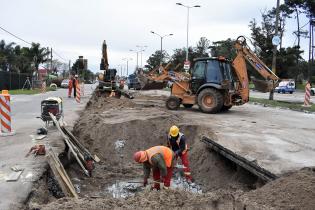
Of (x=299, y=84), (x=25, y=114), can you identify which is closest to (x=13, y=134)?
(x=25, y=114)

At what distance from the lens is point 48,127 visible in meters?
14.9

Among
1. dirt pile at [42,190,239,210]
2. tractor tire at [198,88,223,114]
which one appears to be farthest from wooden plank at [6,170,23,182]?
tractor tire at [198,88,223,114]

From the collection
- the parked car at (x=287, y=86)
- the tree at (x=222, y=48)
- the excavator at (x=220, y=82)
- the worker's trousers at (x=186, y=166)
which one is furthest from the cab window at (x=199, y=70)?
the tree at (x=222, y=48)

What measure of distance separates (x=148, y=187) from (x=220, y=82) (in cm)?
1164

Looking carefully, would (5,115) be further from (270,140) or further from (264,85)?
(264,85)

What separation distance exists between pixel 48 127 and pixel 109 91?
1503cm

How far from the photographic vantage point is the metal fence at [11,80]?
47784 mm

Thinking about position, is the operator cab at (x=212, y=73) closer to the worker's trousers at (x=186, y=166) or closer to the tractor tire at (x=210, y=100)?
the tractor tire at (x=210, y=100)

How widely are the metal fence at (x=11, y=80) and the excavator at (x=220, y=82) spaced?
31.3 m

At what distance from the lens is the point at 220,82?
1977 centimetres

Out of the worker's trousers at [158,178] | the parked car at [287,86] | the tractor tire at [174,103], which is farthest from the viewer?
the parked car at [287,86]

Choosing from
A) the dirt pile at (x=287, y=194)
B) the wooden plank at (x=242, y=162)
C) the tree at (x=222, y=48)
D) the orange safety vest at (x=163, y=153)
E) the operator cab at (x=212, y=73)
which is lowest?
the wooden plank at (x=242, y=162)

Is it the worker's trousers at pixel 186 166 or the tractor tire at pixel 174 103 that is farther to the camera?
the tractor tire at pixel 174 103

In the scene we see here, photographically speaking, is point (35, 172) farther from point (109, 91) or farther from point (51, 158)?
point (109, 91)
